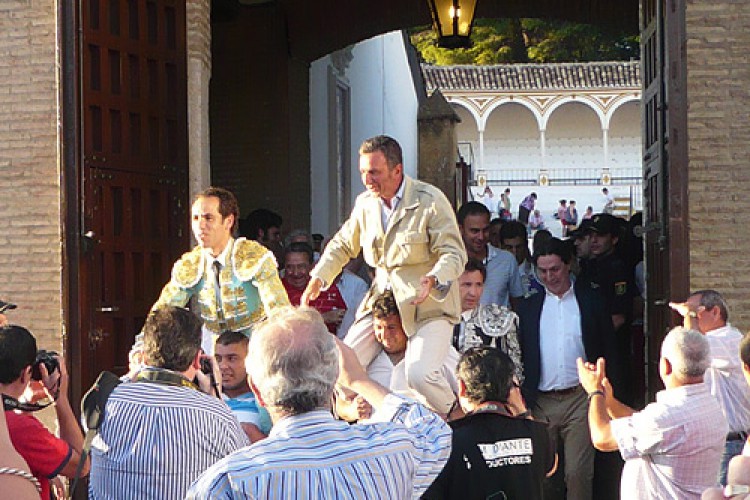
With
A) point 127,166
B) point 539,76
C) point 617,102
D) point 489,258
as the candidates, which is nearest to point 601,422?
point 489,258

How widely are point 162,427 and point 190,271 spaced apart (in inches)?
113

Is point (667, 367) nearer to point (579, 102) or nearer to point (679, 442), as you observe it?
point (679, 442)

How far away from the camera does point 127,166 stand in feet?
31.7

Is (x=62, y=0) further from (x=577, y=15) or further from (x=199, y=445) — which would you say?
(x=577, y=15)

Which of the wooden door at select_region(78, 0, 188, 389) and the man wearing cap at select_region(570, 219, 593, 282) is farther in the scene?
the man wearing cap at select_region(570, 219, 593, 282)

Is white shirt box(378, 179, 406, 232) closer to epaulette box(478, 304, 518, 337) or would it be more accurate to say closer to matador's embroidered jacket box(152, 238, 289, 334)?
matador's embroidered jacket box(152, 238, 289, 334)

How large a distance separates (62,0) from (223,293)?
10.6ft

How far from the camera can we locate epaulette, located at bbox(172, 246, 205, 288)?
717cm

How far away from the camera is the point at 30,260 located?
946cm

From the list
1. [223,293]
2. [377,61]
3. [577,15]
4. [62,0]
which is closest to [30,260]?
[62,0]

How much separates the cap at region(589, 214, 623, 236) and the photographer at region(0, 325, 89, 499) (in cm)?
537

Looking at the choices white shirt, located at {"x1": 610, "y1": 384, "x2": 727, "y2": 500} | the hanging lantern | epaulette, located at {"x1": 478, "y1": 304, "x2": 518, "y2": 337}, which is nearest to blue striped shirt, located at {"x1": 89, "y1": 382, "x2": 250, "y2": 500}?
white shirt, located at {"x1": 610, "y1": 384, "x2": 727, "y2": 500}

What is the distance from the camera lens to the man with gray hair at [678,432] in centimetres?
536

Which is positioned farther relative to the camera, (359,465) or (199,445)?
(199,445)
